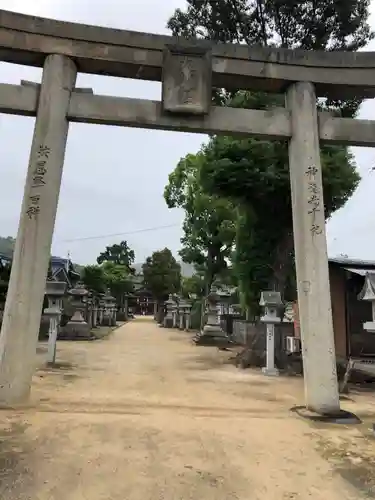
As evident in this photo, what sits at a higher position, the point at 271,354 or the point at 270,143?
the point at 270,143

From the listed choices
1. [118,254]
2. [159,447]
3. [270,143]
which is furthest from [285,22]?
[118,254]

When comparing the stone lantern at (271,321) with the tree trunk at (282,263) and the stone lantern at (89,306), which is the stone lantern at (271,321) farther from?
the stone lantern at (89,306)

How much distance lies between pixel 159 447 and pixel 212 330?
16.5 metres

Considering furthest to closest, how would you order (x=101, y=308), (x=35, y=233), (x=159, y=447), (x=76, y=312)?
(x=101, y=308)
(x=76, y=312)
(x=35, y=233)
(x=159, y=447)

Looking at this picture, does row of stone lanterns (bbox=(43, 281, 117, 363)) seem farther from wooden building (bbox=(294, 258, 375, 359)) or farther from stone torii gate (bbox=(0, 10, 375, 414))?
wooden building (bbox=(294, 258, 375, 359))

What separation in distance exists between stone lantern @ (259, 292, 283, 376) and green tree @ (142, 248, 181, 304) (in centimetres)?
3296

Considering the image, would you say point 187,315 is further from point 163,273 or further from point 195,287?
point 163,273

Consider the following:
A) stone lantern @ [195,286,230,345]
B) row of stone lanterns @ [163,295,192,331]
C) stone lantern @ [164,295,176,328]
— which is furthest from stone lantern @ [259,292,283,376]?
stone lantern @ [164,295,176,328]

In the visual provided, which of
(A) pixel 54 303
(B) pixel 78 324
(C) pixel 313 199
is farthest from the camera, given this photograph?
(B) pixel 78 324

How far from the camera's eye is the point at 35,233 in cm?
673

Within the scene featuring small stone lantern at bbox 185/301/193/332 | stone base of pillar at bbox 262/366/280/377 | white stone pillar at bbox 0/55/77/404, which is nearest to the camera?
white stone pillar at bbox 0/55/77/404

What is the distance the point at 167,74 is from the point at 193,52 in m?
0.58

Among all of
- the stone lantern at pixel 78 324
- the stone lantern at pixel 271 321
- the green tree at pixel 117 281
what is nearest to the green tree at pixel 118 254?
the green tree at pixel 117 281

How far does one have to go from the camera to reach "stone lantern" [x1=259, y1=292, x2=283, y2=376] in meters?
11.5
